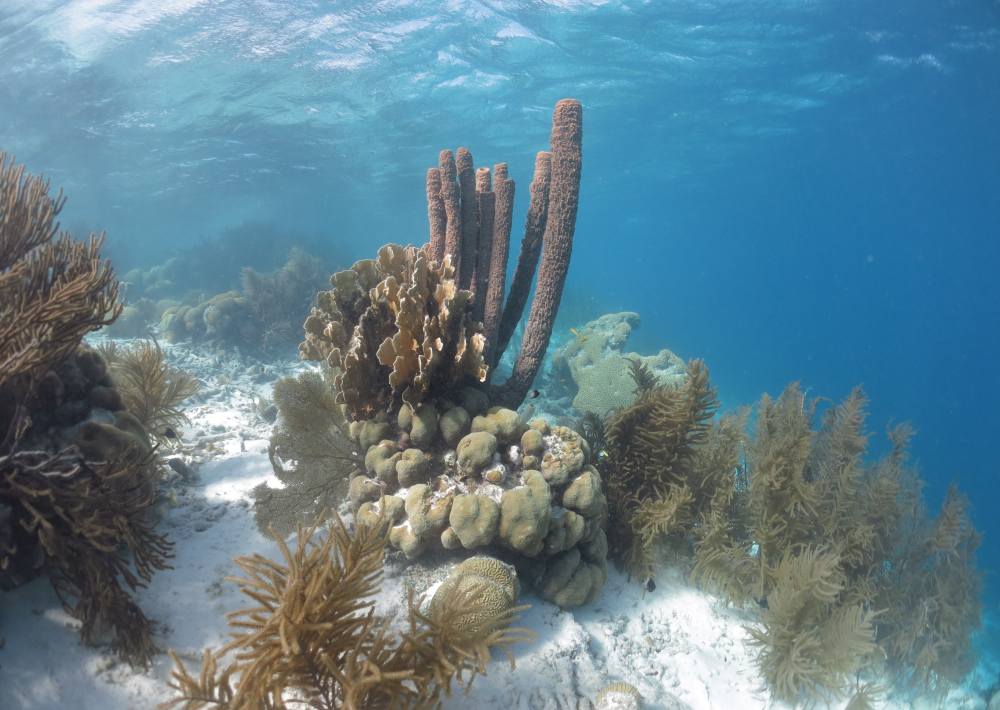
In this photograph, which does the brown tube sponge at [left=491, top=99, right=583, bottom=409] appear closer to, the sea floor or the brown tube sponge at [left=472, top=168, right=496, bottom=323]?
the brown tube sponge at [left=472, top=168, right=496, bottom=323]

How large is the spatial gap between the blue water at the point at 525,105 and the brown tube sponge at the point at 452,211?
1526cm

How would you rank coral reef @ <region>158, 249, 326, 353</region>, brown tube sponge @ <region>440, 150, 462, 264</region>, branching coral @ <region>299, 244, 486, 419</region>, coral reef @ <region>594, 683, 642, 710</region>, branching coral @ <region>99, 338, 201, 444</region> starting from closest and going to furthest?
coral reef @ <region>594, 683, 642, 710</region>, branching coral @ <region>299, 244, 486, 419</region>, brown tube sponge @ <region>440, 150, 462, 264</region>, branching coral @ <region>99, 338, 201, 444</region>, coral reef @ <region>158, 249, 326, 353</region>

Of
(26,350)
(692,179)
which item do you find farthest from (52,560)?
Answer: (692,179)

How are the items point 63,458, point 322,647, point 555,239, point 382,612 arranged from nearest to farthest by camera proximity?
point 322,647 < point 63,458 < point 382,612 < point 555,239

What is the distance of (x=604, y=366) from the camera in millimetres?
12227

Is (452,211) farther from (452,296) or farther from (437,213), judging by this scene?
(452,296)

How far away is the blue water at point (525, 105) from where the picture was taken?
52.9 ft

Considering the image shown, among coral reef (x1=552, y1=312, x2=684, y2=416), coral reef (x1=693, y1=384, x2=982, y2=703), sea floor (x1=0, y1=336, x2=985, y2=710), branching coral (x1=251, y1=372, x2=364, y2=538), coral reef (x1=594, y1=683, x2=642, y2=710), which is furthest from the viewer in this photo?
coral reef (x1=552, y1=312, x2=684, y2=416)

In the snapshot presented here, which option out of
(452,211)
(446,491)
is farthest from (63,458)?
(452,211)

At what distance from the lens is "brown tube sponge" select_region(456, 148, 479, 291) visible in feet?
14.9

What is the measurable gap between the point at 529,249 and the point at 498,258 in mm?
374

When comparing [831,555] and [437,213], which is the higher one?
[437,213]

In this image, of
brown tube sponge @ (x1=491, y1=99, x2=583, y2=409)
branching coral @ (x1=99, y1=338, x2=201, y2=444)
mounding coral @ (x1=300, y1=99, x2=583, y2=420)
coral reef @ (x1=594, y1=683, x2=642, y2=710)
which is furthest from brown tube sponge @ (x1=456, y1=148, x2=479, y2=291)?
coral reef @ (x1=594, y1=683, x2=642, y2=710)

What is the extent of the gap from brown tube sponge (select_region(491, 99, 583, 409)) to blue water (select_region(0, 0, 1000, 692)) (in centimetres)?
1531
